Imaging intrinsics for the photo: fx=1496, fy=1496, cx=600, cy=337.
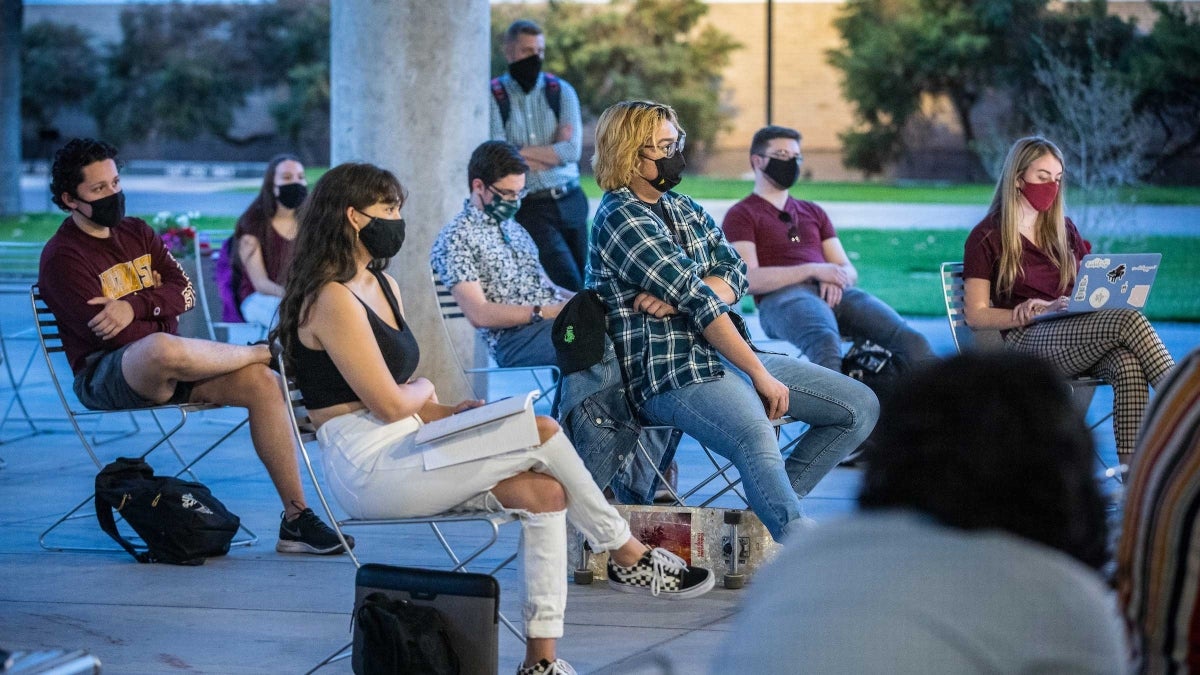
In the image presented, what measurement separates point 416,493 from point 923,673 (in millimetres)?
2368

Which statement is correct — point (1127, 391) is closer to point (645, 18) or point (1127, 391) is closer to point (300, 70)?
point (645, 18)

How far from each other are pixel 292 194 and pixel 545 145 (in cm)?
134

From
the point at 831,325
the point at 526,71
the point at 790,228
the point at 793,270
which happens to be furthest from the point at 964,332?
the point at 526,71

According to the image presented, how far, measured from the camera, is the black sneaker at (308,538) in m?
5.25

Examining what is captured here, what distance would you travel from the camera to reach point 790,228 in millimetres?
6941

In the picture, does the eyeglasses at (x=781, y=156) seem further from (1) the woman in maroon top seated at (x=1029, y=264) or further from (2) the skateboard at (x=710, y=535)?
(2) the skateboard at (x=710, y=535)

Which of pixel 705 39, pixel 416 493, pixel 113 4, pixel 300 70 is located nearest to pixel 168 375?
pixel 416 493

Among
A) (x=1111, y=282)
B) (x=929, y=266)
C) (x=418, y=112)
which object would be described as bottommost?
(x=929, y=266)

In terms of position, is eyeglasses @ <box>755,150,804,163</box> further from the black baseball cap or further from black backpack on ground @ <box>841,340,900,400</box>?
the black baseball cap

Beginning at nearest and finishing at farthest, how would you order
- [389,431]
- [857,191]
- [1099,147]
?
Result: [389,431]
[1099,147]
[857,191]

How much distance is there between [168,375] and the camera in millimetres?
5234

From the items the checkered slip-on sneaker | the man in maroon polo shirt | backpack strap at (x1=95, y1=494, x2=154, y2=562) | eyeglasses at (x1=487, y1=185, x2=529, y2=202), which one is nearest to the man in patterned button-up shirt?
eyeglasses at (x1=487, y1=185, x2=529, y2=202)

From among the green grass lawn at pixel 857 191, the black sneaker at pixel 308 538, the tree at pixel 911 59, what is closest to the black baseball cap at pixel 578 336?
the black sneaker at pixel 308 538

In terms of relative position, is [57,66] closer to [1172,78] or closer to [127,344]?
[1172,78]
